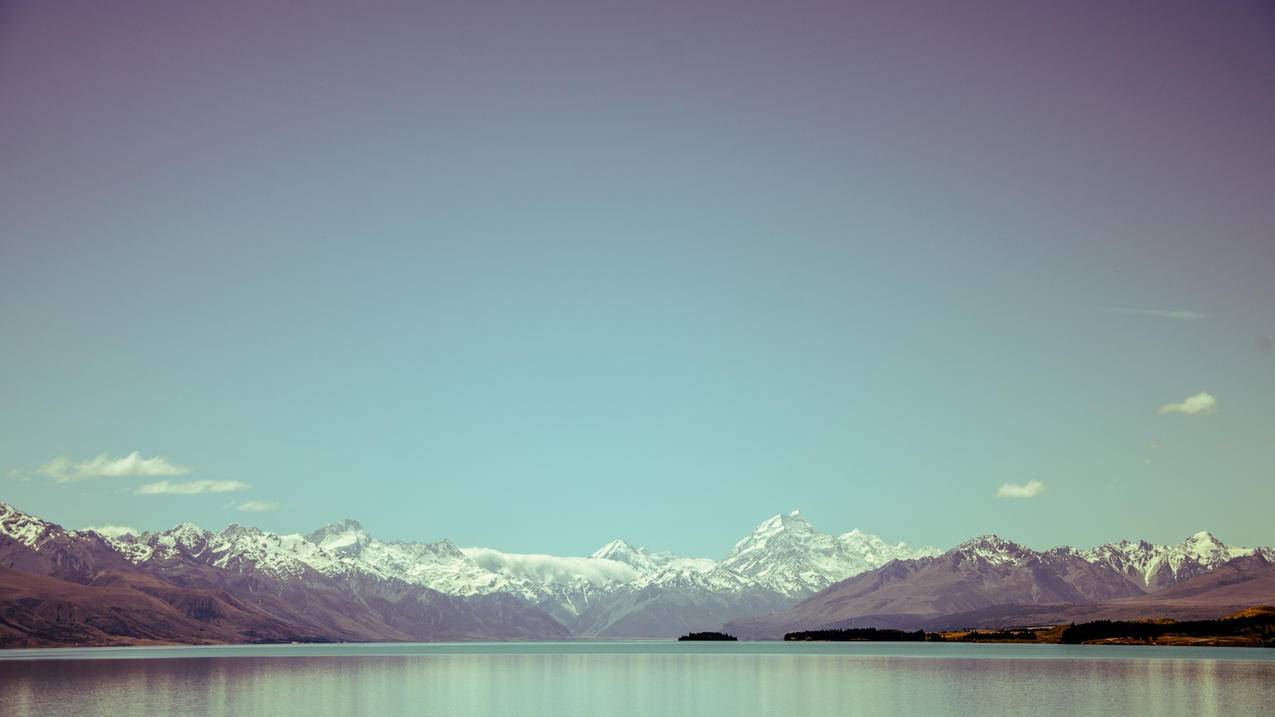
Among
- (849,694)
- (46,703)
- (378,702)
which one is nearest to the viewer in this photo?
(46,703)

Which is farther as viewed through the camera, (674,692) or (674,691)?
(674,691)

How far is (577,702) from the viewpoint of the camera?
383ft

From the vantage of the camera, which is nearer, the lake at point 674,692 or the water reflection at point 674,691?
the lake at point 674,692

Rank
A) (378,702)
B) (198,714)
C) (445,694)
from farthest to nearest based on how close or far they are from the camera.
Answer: (445,694) → (378,702) → (198,714)

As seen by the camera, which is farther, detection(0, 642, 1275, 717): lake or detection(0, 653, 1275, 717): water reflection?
detection(0, 653, 1275, 717): water reflection

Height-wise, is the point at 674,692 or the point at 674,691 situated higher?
the point at 674,692

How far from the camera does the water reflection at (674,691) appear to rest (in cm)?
10269

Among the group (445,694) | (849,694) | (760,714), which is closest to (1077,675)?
(849,694)

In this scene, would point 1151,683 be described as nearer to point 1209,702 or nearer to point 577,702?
point 1209,702

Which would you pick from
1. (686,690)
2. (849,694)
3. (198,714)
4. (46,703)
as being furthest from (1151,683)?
(46,703)

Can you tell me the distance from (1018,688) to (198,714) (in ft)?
279

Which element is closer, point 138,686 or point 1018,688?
point 1018,688

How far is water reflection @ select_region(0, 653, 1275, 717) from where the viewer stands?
103 meters

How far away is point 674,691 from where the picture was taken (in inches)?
5354
